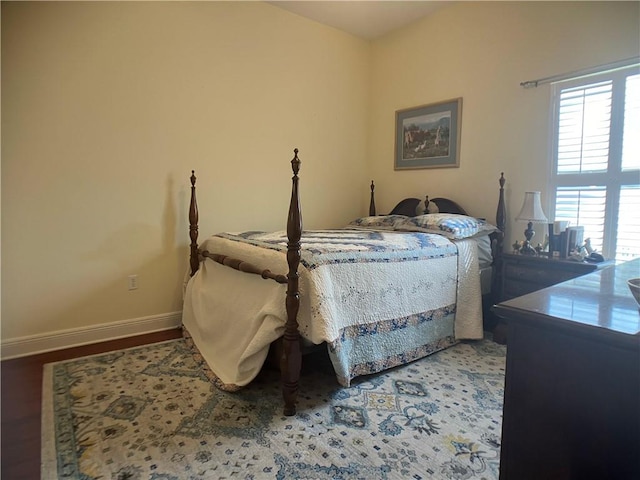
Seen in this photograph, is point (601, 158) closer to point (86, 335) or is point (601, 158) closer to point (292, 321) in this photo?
point (292, 321)

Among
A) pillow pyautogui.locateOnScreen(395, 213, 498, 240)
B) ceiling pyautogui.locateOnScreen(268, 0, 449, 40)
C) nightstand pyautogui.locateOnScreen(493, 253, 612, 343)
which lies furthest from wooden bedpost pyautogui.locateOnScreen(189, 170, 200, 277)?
nightstand pyautogui.locateOnScreen(493, 253, 612, 343)

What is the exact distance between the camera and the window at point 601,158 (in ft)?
8.43

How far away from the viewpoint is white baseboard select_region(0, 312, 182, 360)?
8.60 feet

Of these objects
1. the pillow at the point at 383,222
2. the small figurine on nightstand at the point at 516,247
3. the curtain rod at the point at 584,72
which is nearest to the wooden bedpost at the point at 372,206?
the pillow at the point at 383,222

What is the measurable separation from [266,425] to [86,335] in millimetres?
1837

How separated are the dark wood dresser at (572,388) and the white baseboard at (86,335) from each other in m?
2.88

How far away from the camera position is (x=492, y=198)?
339cm

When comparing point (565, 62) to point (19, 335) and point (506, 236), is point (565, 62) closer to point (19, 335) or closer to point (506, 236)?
point (506, 236)

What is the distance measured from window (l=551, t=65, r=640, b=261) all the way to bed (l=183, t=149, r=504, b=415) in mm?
492

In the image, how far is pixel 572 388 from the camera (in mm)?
810

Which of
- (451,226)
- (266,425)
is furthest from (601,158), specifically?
(266,425)

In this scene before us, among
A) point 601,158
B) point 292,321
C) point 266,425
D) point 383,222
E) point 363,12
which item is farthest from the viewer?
point 363,12

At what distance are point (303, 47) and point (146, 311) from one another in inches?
115

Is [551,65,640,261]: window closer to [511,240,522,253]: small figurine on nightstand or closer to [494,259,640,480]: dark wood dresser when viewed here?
[511,240,522,253]: small figurine on nightstand
